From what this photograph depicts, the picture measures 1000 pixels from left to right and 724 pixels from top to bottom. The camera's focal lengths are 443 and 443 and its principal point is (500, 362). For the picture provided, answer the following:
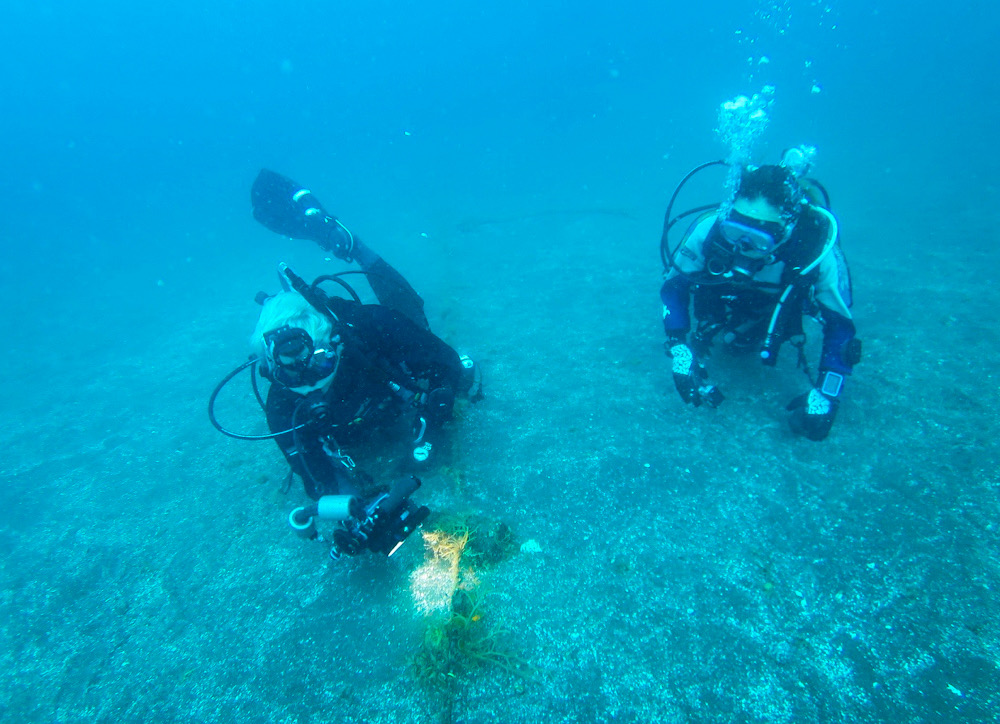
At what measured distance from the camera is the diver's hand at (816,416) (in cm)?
391

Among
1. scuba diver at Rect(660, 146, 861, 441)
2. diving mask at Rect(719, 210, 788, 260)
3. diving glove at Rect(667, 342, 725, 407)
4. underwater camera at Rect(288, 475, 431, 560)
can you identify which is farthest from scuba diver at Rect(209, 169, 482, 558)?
diving mask at Rect(719, 210, 788, 260)

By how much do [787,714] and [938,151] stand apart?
31293 mm

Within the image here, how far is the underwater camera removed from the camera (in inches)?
117

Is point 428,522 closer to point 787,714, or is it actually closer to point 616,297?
point 787,714

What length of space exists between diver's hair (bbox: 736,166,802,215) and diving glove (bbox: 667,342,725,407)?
151 centimetres

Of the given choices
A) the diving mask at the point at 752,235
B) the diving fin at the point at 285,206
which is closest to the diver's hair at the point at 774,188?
the diving mask at the point at 752,235

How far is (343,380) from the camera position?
4.11 metres

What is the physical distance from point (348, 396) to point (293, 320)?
84cm

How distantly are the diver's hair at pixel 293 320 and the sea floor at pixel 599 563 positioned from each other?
5.55ft

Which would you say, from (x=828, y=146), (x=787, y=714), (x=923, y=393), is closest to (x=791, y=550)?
(x=787, y=714)

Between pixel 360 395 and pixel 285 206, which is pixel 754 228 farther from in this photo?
pixel 285 206

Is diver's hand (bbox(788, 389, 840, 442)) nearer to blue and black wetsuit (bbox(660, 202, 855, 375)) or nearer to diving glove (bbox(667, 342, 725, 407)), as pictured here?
blue and black wetsuit (bbox(660, 202, 855, 375))

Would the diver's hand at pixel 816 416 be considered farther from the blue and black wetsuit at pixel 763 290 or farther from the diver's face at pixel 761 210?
the diver's face at pixel 761 210

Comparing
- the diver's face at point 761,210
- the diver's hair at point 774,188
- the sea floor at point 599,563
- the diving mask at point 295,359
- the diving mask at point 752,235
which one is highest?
the diver's hair at point 774,188
